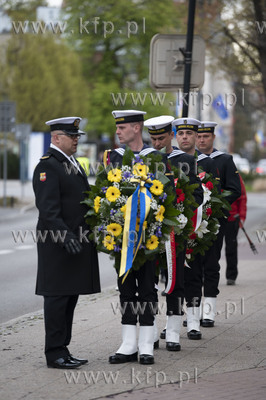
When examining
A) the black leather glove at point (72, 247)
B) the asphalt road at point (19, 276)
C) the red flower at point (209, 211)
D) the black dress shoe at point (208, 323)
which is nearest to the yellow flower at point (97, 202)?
the black leather glove at point (72, 247)

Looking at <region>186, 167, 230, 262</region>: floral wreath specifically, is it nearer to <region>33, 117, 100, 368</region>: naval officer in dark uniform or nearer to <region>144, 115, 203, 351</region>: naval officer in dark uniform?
<region>144, 115, 203, 351</region>: naval officer in dark uniform

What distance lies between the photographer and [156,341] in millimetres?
7484

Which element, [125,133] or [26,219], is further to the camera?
[26,219]

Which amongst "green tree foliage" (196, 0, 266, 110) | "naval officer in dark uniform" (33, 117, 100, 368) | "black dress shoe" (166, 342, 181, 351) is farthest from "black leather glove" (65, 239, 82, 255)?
"green tree foliage" (196, 0, 266, 110)

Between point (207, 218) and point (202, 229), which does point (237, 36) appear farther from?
point (202, 229)

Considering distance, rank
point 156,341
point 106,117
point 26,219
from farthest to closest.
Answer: point 106,117 < point 26,219 < point 156,341

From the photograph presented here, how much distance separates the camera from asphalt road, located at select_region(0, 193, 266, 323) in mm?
10602

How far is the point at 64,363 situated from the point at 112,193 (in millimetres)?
1313

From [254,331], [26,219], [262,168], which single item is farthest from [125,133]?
[262,168]

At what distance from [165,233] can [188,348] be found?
1278 mm

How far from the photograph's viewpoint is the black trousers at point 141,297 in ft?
22.6

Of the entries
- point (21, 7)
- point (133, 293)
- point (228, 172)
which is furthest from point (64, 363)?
point (21, 7)

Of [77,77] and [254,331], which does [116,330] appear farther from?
[77,77]

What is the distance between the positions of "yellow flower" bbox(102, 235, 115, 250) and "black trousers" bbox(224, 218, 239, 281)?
18.4ft
